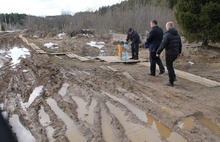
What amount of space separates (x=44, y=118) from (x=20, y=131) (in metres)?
0.56

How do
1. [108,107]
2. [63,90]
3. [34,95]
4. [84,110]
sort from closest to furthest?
[84,110] < [108,107] < [34,95] < [63,90]

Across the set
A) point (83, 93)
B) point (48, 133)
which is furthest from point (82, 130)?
point (83, 93)

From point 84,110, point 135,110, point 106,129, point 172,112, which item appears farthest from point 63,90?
point 172,112

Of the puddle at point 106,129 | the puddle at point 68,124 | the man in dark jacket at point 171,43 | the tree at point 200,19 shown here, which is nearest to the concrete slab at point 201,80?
the man in dark jacket at point 171,43

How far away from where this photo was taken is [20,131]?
4.64 meters

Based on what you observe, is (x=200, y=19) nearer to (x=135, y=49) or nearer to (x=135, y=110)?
(x=135, y=49)

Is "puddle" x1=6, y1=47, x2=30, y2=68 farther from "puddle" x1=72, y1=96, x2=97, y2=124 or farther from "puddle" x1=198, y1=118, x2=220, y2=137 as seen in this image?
"puddle" x1=198, y1=118, x2=220, y2=137

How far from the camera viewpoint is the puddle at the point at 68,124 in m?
4.11

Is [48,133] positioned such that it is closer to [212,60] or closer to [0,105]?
[0,105]

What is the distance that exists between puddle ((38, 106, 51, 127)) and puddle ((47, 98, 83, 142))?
0.22 meters

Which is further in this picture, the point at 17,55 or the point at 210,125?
the point at 17,55

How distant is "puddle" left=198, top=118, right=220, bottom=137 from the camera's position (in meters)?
4.20

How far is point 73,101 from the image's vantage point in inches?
234

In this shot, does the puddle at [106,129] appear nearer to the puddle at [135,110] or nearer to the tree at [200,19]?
the puddle at [135,110]
